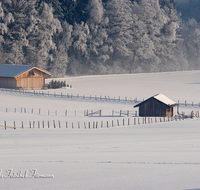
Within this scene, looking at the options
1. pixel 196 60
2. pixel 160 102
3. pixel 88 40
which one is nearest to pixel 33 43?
pixel 88 40

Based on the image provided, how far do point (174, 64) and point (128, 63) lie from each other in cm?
2557

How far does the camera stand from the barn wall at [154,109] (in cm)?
3678

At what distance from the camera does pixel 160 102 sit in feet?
121

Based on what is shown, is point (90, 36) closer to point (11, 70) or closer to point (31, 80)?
point (31, 80)

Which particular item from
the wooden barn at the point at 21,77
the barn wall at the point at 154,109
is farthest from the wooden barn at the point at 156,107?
the wooden barn at the point at 21,77

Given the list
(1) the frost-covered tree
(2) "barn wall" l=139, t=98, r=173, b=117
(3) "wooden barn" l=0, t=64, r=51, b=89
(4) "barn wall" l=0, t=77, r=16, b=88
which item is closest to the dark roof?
(3) "wooden barn" l=0, t=64, r=51, b=89

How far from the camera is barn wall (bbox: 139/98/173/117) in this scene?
121 feet

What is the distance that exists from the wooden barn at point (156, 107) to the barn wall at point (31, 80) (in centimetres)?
2972

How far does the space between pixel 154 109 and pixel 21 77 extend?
1222 inches

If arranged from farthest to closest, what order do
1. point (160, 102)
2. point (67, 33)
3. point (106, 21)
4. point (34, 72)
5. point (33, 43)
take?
point (106, 21) < point (67, 33) < point (33, 43) < point (34, 72) < point (160, 102)

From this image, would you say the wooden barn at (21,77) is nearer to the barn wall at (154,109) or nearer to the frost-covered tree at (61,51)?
the frost-covered tree at (61,51)

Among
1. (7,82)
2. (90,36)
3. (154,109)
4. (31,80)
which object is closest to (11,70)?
(7,82)

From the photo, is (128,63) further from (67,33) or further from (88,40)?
(67,33)

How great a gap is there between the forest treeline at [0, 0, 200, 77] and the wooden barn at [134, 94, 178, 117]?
49.0 meters
